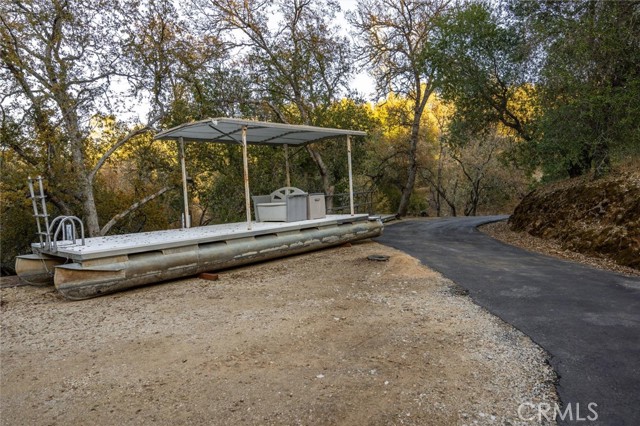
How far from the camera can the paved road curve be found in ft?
9.00

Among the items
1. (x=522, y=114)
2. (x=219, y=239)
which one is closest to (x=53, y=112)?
(x=219, y=239)

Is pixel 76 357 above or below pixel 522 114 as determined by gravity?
below

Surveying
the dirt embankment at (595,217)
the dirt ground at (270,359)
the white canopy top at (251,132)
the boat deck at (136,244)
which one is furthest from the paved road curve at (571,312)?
the white canopy top at (251,132)

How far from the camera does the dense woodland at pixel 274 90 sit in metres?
8.82

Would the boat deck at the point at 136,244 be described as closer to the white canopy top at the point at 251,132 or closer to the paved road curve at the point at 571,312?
the white canopy top at the point at 251,132

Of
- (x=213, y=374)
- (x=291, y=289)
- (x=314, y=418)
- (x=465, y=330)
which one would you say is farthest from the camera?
(x=291, y=289)

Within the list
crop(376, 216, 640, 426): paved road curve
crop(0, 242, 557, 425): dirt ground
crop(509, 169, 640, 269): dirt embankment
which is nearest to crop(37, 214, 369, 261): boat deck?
crop(0, 242, 557, 425): dirt ground

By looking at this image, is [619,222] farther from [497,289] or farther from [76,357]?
[76,357]

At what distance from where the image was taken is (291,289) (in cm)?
587

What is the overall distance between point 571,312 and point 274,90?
41.6 ft

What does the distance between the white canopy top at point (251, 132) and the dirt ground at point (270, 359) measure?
3.47 meters

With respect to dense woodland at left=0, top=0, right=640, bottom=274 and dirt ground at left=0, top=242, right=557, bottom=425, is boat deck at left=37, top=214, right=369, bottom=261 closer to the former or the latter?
dirt ground at left=0, top=242, right=557, bottom=425

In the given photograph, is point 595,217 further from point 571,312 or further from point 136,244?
point 136,244

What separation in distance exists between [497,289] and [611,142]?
5.86 m
